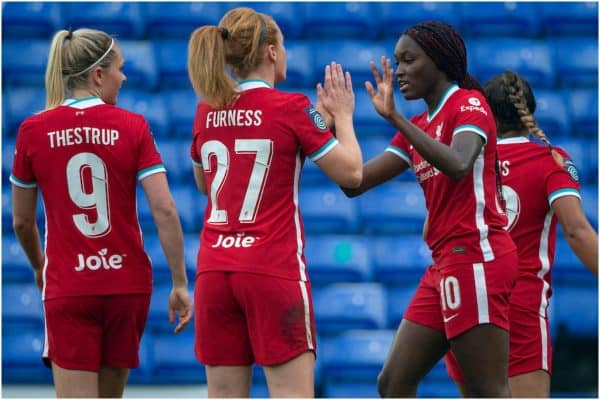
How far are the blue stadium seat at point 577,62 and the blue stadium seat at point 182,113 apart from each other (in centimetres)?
284

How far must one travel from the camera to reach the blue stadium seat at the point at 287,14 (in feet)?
27.7

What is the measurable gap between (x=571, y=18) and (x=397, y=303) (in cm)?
284

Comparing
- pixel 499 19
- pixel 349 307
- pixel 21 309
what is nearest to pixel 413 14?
pixel 499 19

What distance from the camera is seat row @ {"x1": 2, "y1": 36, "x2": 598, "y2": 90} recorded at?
822cm

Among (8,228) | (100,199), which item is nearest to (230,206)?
(100,199)

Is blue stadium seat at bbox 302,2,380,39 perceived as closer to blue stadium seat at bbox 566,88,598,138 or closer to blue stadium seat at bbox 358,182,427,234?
blue stadium seat at bbox 358,182,427,234

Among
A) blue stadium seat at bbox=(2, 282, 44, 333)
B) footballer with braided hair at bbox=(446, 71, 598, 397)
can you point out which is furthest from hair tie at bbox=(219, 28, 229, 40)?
blue stadium seat at bbox=(2, 282, 44, 333)

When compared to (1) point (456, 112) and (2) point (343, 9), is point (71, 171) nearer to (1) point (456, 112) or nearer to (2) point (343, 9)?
(1) point (456, 112)

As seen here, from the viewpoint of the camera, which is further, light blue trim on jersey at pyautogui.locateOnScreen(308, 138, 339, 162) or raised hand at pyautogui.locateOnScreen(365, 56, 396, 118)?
raised hand at pyautogui.locateOnScreen(365, 56, 396, 118)

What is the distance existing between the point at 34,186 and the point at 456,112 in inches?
57.6

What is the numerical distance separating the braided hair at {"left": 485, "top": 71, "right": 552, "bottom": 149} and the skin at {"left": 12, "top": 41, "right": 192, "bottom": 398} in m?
1.32

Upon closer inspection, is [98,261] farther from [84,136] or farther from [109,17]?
[109,17]

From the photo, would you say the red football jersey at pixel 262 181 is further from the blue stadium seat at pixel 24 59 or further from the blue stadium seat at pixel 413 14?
the blue stadium seat at pixel 413 14

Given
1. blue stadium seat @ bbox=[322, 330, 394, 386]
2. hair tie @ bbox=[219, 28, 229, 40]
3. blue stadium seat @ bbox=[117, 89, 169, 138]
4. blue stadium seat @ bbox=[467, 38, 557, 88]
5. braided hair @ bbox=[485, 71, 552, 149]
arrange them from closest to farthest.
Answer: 1. hair tie @ bbox=[219, 28, 229, 40]
2. braided hair @ bbox=[485, 71, 552, 149]
3. blue stadium seat @ bbox=[322, 330, 394, 386]
4. blue stadium seat @ bbox=[117, 89, 169, 138]
5. blue stadium seat @ bbox=[467, 38, 557, 88]
